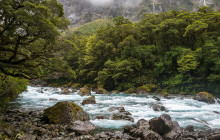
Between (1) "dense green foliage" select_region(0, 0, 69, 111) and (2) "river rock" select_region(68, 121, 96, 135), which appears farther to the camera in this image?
(2) "river rock" select_region(68, 121, 96, 135)

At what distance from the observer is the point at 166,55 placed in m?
32.8

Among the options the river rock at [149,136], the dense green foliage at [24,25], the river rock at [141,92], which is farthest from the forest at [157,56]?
the river rock at [149,136]

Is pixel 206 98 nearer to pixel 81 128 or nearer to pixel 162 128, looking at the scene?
pixel 162 128

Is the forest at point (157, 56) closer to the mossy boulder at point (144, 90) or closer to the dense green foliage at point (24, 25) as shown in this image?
the mossy boulder at point (144, 90)

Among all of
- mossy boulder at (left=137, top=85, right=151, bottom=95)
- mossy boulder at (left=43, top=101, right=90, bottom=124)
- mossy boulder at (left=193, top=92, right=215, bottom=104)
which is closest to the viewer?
mossy boulder at (left=43, top=101, right=90, bottom=124)

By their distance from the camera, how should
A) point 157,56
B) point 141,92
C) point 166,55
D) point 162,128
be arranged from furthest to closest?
point 157,56 → point 166,55 → point 141,92 → point 162,128

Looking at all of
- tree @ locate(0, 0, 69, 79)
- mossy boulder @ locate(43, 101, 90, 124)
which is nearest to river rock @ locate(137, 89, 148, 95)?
mossy boulder @ locate(43, 101, 90, 124)

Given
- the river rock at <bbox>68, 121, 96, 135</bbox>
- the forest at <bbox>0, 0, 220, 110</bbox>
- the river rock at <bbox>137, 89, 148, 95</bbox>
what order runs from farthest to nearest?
the river rock at <bbox>137, 89, 148, 95</bbox> < the forest at <bbox>0, 0, 220, 110</bbox> < the river rock at <bbox>68, 121, 96, 135</bbox>

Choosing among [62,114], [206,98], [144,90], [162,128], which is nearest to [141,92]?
[144,90]

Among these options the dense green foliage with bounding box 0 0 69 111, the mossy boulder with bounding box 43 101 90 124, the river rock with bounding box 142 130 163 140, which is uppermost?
the dense green foliage with bounding box 0 0 69 111

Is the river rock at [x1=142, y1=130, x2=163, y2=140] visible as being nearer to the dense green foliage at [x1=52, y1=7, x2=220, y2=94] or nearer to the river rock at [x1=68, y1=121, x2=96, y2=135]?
the river rock at [x1=68, y1=121, x2=96, y2=135]

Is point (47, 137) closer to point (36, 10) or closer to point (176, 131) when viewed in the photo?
point (36, 10)

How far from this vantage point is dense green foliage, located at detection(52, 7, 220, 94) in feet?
88.7

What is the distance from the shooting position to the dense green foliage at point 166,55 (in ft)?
88.7
